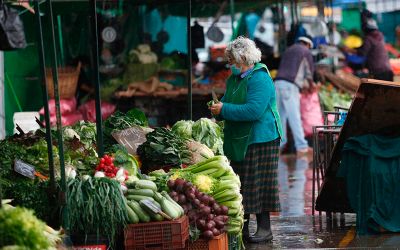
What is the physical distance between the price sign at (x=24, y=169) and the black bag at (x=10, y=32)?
2115 millimetres

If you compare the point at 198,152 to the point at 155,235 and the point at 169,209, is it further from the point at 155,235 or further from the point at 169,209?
the point at 155,235

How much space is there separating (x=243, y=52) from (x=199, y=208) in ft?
5.74

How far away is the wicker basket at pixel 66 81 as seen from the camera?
679 inches

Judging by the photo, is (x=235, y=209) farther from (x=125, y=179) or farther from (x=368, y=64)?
(x=368, y=64)

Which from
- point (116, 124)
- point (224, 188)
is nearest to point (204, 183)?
point (224, 188)

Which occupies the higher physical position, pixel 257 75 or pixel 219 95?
pixel 257 75

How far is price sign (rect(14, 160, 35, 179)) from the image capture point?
781 cm

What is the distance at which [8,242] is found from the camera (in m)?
5.97

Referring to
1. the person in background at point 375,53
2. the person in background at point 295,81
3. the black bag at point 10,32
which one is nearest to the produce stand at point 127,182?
the black bag at point 10,32

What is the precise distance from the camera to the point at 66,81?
682 inches

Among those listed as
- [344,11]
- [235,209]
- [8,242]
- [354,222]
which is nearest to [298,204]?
[354,222]

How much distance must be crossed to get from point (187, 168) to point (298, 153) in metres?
9.96

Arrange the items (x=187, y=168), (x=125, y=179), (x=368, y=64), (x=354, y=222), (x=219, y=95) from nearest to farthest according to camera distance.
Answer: (x=125, y=179) → (x=187, y=168) → (x=354, y=222) → (x=219, y=95) → (x=368, y=64)

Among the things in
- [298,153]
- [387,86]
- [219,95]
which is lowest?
[298,153]
